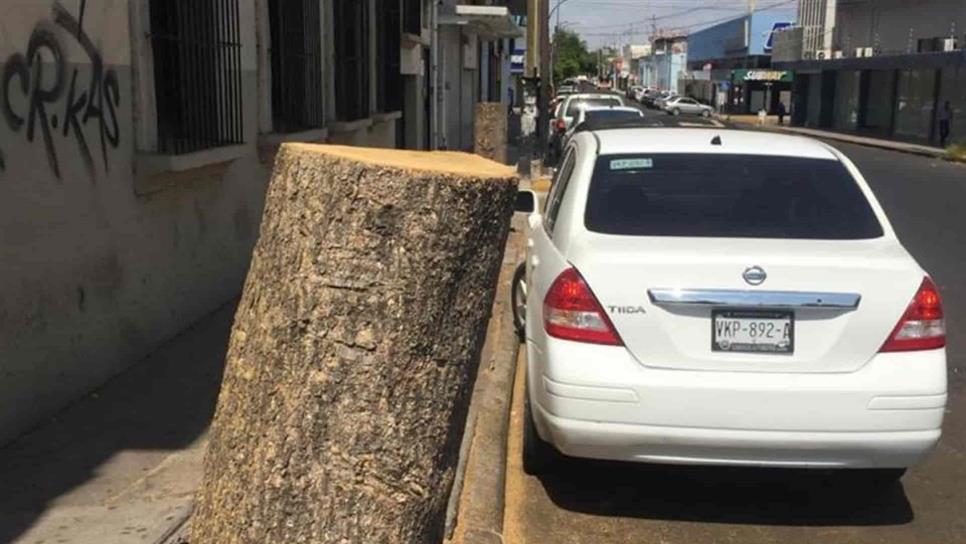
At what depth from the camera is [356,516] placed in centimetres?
211

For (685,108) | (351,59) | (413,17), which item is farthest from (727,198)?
(685,108)

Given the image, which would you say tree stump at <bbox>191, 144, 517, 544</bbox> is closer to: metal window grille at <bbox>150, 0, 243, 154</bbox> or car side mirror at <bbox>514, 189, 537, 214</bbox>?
car side mirror at <bbox>514, 189, 537, 214</bbox>

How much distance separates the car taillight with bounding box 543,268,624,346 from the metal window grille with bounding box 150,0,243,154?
3.23 meters

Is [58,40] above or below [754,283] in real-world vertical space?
above

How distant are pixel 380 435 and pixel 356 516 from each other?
0.17m

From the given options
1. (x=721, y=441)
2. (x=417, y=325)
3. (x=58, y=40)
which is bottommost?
(x=721, y=441)

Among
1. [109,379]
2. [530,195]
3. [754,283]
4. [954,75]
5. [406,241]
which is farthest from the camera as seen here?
[954,75]

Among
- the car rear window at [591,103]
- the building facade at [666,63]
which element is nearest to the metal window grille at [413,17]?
the car rear window at [591,103]

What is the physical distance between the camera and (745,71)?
6341 cm

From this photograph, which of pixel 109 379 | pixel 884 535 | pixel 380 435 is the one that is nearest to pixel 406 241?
pixel 380 435

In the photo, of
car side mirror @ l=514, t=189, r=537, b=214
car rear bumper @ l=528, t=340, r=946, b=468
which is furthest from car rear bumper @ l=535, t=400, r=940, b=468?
car side mirror @ l=514, t=189, r=537, b=214

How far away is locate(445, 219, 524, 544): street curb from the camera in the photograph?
4375mm

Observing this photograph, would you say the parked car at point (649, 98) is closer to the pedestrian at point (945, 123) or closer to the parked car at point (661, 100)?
the parked car at point (661, 100)

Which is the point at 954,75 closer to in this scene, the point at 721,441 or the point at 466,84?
the point at 466,84
